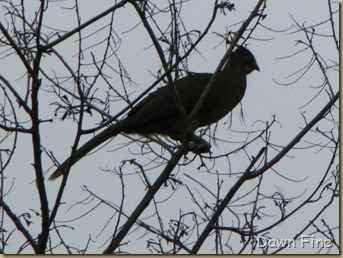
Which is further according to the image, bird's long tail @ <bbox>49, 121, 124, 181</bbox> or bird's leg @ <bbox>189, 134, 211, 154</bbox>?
bird's long tail @ <bbox>49, 121, 124, 181</bbox>

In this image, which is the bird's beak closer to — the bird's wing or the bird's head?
the bird's head

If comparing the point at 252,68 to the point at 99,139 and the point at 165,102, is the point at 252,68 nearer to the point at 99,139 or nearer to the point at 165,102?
the point at 165,102

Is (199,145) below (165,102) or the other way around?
below

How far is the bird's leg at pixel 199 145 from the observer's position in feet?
15.7

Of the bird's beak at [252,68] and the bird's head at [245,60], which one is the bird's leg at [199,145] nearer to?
the bird's head at [245,60]

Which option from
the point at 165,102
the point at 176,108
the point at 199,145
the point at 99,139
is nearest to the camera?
the point at 199,145

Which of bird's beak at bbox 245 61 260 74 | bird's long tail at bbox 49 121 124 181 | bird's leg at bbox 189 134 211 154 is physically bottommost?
bird's leg at bbox 189 134 211 154

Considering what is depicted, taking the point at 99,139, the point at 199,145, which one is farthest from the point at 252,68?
the point at 199,145

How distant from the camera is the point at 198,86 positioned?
20.8ft

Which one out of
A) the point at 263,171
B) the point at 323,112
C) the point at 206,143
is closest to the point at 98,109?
the point at 206,143

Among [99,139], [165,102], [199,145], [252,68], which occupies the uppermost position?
[252,68]

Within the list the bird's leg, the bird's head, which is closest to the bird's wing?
the bird's head

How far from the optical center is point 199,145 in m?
4.90

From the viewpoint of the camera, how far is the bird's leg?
4789 mm
